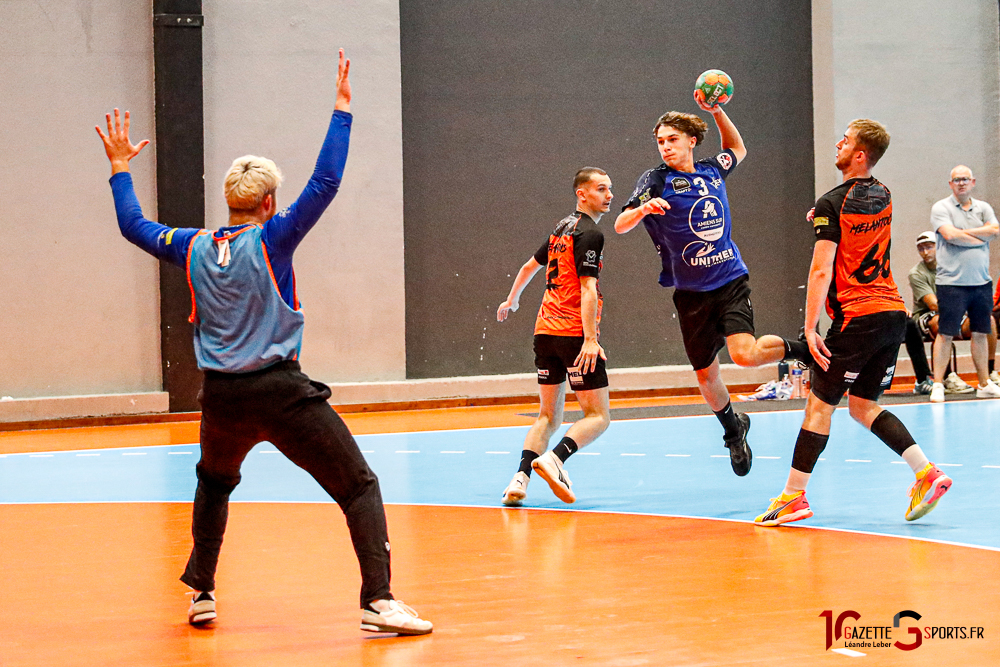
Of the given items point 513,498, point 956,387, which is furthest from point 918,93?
point 513,498

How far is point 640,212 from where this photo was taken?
21.0 feet

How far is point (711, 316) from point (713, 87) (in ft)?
4.17

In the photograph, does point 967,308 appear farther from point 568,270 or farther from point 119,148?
point 119,148

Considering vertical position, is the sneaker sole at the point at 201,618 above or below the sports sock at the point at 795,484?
below

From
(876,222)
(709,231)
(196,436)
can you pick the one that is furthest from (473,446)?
(876,222)

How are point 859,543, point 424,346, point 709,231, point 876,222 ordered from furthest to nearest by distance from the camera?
1. point 424,346
2. point 709,231
3. point 876,222
4. point 859,543

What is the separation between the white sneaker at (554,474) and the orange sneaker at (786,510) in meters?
1.12

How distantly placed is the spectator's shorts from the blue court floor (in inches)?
66.6

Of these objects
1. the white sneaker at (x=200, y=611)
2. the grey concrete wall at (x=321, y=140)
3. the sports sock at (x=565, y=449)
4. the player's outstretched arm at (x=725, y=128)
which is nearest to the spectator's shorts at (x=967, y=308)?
the grey concrete wall at (x=321, y=140)

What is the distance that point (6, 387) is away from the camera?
1235 cm

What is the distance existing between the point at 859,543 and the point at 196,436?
7017mm

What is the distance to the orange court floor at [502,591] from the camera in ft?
12.8

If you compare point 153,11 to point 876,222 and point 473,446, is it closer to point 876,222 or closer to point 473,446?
point 473,446

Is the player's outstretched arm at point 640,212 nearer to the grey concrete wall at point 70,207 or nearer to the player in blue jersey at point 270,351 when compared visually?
the player in blue jersey at point 270,351
